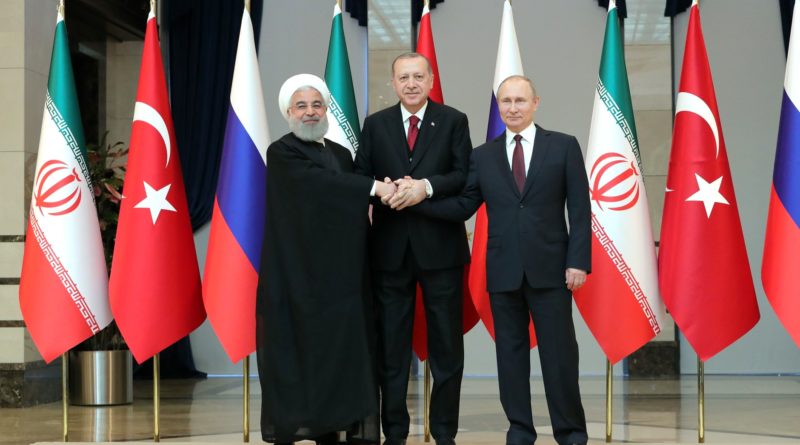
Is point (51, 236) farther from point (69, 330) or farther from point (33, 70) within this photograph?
point (33, 70)

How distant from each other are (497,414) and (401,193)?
2.60 metres

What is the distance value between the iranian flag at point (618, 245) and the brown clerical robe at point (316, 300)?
116 cm

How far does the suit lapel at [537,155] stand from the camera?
3.95 m

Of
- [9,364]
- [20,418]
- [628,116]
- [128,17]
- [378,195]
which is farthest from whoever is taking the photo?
[128,17]

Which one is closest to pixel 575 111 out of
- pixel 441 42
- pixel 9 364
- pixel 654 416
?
pixel 441 42

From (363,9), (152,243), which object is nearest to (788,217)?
(152,243)

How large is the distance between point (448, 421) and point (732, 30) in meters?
5.86

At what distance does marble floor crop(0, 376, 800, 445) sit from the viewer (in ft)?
16.6

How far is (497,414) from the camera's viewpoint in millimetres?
6016

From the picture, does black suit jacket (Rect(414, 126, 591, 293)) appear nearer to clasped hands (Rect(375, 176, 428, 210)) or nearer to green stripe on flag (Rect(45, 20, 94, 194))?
clasped hands (Rect(375, 176, 428, 210))

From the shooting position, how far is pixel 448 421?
405 cm

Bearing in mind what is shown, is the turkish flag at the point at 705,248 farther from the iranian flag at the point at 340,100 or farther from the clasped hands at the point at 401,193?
the iranian flag at the point at 340,100

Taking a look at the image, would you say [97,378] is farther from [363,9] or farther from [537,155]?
[537,155]

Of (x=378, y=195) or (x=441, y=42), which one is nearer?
(x=378, y=195)
